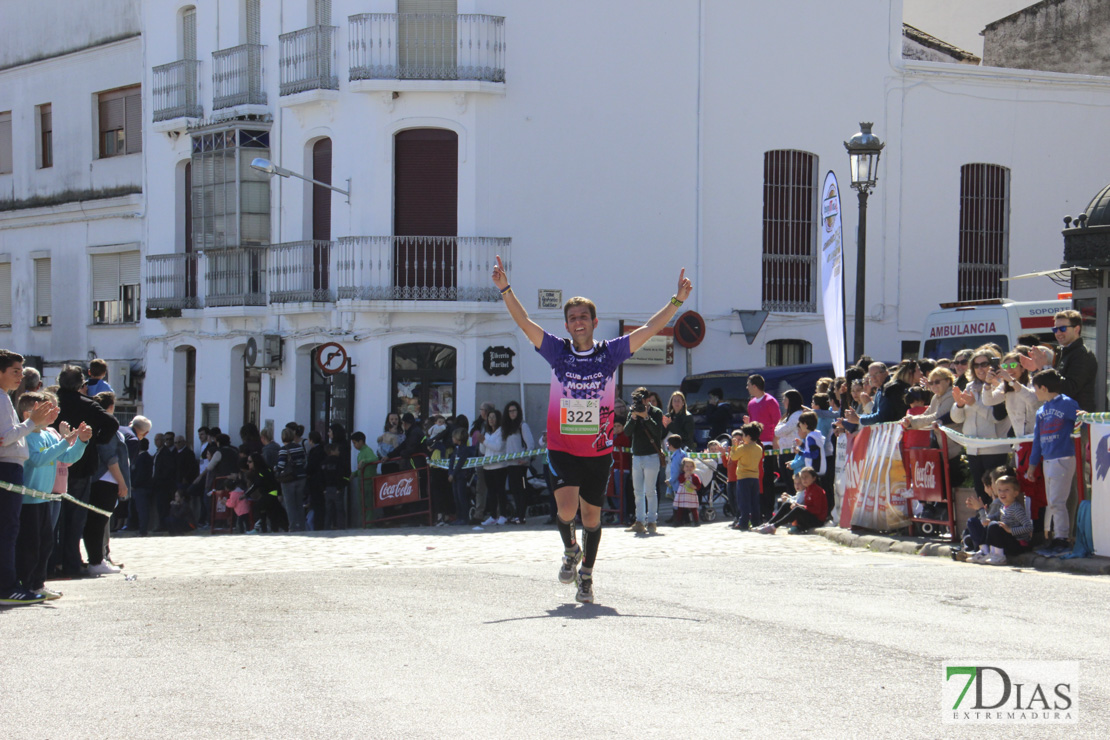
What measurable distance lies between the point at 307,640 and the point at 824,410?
10.3 meters

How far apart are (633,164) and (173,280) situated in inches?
421

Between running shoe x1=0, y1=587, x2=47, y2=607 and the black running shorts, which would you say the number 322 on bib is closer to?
the black running shorts

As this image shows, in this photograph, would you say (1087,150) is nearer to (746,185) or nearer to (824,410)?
(746,185)

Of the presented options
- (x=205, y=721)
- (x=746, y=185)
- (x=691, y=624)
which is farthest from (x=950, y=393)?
(x=746, y=185)

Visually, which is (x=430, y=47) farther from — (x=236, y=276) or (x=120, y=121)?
(x=120, y=121)

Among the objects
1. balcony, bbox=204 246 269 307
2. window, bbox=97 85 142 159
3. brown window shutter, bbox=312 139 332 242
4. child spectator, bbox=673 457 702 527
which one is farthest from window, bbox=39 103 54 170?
child spectator, bbox=673 457 702 527

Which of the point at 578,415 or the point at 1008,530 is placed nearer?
the point at 578,415

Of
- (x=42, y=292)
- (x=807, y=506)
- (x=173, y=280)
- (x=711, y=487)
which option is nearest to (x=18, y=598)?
(x=807, y=506)

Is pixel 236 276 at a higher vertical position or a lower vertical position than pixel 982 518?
higher

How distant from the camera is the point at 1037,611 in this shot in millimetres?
8406

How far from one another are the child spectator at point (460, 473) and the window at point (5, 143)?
19576 millimetres

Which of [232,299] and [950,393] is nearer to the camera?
[950,393]

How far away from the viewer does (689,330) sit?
2539 cm

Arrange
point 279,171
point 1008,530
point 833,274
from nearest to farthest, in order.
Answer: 1. point 1008,530
2. point 833,274
3. point 279,171
